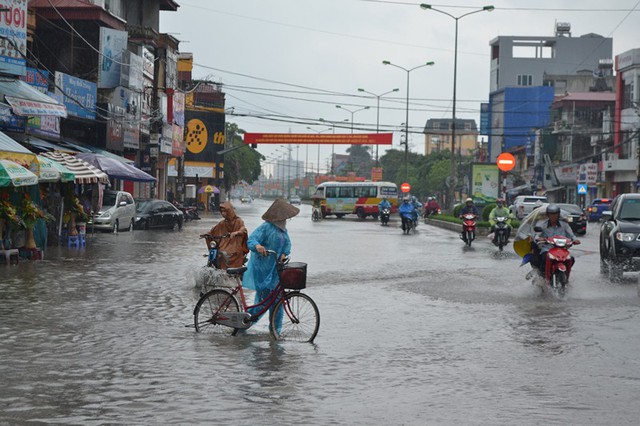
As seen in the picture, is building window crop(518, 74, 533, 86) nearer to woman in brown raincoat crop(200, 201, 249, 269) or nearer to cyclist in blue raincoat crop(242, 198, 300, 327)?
woman in brown raincoat crop(200, 201, 249, 269)

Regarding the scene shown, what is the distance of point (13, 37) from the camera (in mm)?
29594

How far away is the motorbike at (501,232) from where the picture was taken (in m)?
30.4

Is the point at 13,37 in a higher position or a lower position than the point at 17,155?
higher

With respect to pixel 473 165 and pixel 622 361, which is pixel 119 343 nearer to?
pixel 622 361

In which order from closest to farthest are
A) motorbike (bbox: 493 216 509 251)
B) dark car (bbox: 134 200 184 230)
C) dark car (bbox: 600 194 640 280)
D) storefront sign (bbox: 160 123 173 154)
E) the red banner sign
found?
dark car (bbox: 600 194 640 280) → motorbike (bbox: 493 216 509 251) → dark car (bbox: 134 200 184 230) → storefront sign (bbox: 160 123 173 154) → the red banner sign

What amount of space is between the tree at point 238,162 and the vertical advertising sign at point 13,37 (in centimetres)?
7623

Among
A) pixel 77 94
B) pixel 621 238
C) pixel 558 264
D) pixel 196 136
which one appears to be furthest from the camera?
pixel 196 136

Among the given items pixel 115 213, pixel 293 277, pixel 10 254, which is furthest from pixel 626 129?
pixel 293 277

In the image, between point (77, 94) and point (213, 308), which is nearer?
point (213, 308)

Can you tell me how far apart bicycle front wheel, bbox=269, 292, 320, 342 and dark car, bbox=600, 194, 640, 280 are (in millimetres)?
10708

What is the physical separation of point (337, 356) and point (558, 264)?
7607mm

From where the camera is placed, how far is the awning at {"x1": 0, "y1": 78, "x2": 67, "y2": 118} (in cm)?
2872

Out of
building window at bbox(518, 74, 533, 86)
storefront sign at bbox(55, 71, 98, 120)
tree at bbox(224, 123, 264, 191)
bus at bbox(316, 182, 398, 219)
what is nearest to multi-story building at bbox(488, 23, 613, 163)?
building window at bbox(518, 74, 533, 86)

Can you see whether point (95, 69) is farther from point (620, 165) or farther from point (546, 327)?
point (620, 165)
